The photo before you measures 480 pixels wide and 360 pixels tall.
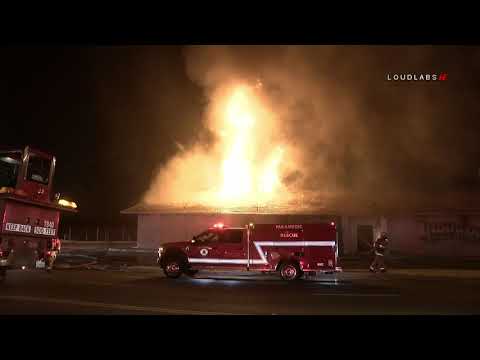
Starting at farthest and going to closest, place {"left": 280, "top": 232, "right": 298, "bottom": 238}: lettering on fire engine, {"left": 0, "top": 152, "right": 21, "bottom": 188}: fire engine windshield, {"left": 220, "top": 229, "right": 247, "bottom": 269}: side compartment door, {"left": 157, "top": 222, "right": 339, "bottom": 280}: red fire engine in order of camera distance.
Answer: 1. {"left": 220, "top": 229, "right": 247, "bottom": 269}: side compartment door
2. {"left": 280, "top": 232, "right": 298, "bottom": 238}: lettering on fire engine
3. {"left": 157, "top": 222, "right": 339, "bottom": 280}: red fire engine
4. {"left": 0, "top": 152, "right": 21, "bottom": 188}: fire engine windshield

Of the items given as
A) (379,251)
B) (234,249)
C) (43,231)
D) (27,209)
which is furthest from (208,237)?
(379,251)

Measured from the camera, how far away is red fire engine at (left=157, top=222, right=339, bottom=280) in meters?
12.9

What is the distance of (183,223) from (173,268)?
1002 centimetres

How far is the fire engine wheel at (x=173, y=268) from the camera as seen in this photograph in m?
13.3

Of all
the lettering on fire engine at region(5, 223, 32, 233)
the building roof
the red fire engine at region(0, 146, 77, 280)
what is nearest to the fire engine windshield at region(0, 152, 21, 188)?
the red fire engine at region(0, 146, 77, 280)

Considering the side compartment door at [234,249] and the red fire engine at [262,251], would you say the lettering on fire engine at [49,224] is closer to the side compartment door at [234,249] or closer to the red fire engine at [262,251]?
the red fire engine at [262,251]

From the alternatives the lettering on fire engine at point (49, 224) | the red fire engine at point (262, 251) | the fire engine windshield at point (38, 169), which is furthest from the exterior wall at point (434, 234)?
the fire engine windshield at point (38, 169)

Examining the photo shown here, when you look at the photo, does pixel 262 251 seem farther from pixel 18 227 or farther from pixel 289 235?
pixel 18 227

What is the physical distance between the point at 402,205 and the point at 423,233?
1.90m

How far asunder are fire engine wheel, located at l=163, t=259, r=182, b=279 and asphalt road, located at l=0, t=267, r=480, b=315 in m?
0.52

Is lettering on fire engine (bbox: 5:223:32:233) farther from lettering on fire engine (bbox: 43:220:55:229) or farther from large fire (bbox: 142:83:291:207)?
large fire (bbox: 142:83:291:207)
